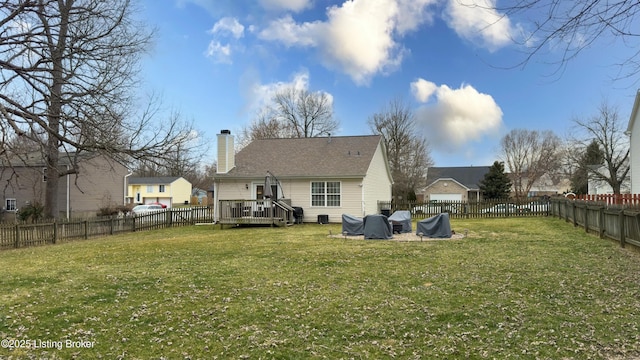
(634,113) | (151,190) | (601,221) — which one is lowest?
(601,221)

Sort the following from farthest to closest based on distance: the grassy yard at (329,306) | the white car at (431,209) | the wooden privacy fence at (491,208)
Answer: the white car at (431,209), the wooden privacy fence at (491,208), the grassy yard at (329,306)

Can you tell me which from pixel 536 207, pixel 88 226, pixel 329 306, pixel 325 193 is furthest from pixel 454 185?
pixel 329 306

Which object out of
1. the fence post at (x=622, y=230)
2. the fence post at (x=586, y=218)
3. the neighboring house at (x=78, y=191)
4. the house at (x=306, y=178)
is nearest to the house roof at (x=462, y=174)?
the house at (x=306, y=178)

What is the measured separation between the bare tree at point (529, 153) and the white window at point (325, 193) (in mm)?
41270

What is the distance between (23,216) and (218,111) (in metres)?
14.0

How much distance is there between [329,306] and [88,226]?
1548 cm

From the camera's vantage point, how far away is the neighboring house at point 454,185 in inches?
2173

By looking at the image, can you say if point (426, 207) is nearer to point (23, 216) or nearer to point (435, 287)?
point (435, 287)

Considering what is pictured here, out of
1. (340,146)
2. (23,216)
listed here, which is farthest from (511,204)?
(23,216)

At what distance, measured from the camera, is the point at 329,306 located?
596 cm

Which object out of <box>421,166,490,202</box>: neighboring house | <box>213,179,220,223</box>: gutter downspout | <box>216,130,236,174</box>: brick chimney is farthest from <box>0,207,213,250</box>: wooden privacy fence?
<box>421,166,490,202</box>: neighboring house

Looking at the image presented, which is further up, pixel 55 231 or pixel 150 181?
pixel 150 181

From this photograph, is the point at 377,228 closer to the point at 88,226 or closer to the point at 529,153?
the point at 88,226

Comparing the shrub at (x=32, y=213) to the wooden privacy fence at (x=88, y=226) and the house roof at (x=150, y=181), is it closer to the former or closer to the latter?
the wooden privacy fence at (x=88, y=226)
